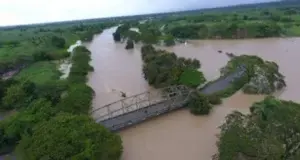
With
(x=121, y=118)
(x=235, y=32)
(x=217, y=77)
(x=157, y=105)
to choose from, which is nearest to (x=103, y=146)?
(x=121, y=118)

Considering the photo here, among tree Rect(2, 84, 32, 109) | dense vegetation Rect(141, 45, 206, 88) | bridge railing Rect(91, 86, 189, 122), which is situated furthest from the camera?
dense vegetation Rect(141, 45, 206, 88)

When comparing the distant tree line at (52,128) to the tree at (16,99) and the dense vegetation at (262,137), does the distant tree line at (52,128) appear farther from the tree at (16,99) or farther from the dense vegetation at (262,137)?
the dense vegetation at (262,137)

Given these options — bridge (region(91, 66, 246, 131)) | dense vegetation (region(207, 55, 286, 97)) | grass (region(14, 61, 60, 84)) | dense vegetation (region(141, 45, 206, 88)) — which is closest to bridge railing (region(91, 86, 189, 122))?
bridge (region(91, 66, 246, 131))

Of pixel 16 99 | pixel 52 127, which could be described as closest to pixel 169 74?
pixel 16 99

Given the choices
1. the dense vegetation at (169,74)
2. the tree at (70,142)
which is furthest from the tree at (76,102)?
the dense vegetation at (169,74)

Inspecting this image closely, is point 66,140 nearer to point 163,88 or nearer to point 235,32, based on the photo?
point 163,88

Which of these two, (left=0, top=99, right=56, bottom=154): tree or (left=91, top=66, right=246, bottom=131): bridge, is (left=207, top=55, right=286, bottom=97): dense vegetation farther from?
(left=0, top=99, right=56, bottom=154): tree

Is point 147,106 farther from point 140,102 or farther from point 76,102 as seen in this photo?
point 76,102
